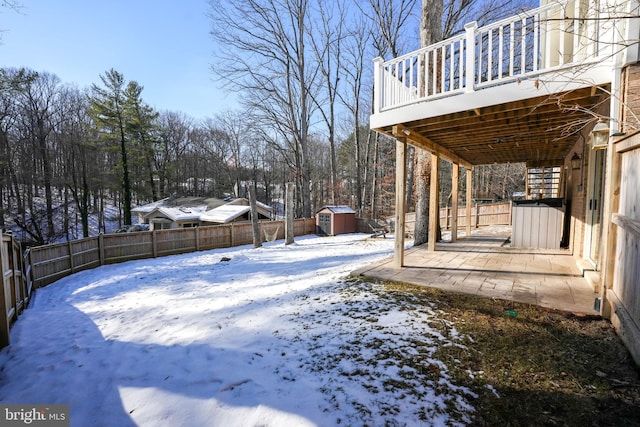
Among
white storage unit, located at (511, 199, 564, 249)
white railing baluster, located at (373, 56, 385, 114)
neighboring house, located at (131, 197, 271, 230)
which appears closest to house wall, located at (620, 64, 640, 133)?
A: white railing baluster, located at (373, 56, 385, 114)

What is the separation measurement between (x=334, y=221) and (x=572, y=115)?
40.1 feet

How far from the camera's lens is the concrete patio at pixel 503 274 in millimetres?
3285

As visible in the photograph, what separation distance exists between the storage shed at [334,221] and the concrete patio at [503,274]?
9.48 m

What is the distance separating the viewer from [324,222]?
53.0 feet

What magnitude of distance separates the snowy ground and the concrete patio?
2.64ft

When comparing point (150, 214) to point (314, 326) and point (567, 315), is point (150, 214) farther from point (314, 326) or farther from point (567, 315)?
point (567, 315)

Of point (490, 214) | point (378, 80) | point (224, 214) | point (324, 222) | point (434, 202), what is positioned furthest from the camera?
point (224, 214)

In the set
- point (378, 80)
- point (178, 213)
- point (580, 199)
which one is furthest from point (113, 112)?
point (580, 199)

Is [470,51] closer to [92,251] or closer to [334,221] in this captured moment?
[92,251]

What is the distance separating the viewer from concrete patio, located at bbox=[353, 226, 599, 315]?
10.8ft

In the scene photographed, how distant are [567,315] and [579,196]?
10.5 ft

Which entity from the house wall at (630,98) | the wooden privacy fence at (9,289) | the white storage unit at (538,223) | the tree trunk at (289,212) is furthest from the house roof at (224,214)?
the house wall at (630,98)

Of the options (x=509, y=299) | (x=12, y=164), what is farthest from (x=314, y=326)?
(x=12, y=164)

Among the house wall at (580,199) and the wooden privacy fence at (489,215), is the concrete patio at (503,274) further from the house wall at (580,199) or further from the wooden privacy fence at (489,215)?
the wooden privacy fence at (489,215)
